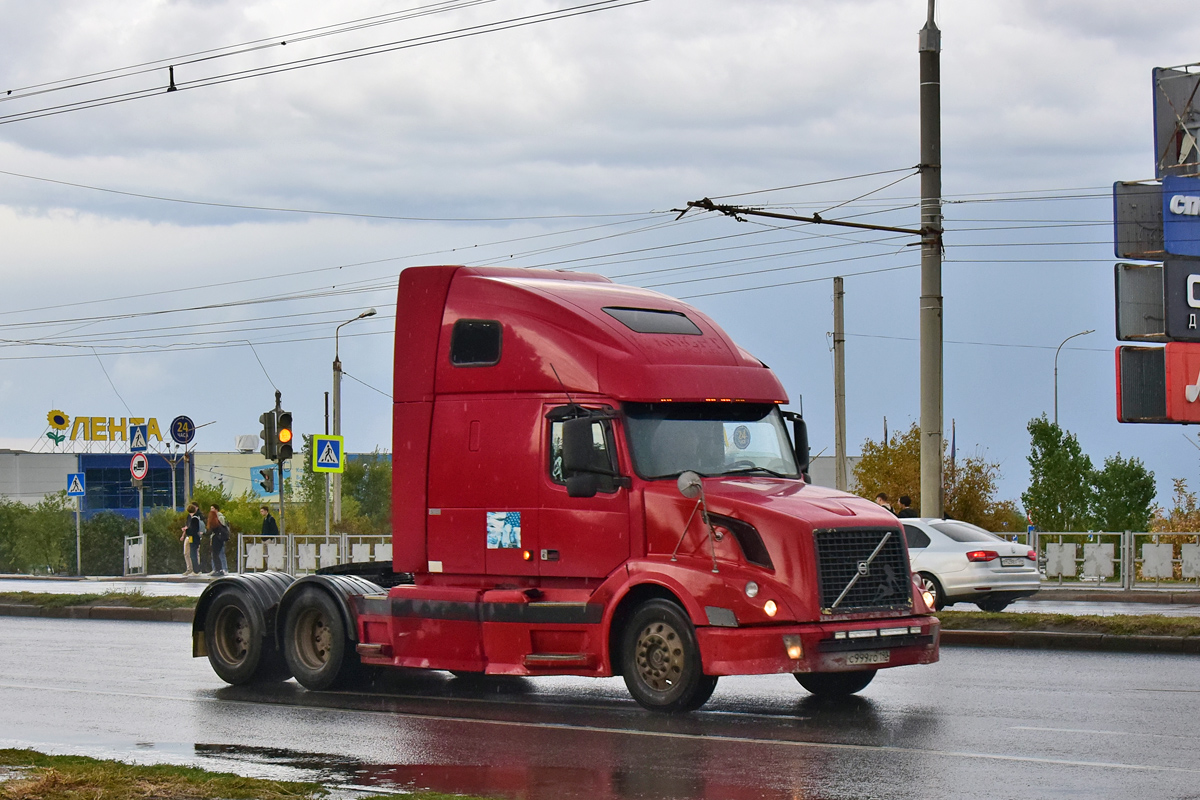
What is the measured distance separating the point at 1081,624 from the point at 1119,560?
44.2 ft

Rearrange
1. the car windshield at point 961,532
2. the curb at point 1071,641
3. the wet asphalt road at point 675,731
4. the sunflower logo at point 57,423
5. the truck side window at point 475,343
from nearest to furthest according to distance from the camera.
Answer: the wet asphalt road at point 675,731, the truck side window at point 475,343, the curb at point 1071,641, the car windshield at point 961,532, the sunflower logo at point 57,423

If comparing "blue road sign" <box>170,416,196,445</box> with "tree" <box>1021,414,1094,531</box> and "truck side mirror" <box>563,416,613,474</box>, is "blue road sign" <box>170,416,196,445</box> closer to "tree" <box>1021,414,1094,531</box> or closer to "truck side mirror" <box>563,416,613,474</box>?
"tree" <box>1021,414,1094,531</box>

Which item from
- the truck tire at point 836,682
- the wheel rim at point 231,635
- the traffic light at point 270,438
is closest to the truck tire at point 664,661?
the truck tire at point 836,682

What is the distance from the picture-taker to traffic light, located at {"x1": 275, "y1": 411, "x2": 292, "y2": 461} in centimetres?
2878

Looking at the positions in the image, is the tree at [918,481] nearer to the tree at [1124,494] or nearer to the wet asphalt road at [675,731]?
the tree at [1124,494]

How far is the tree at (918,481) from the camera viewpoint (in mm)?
50969

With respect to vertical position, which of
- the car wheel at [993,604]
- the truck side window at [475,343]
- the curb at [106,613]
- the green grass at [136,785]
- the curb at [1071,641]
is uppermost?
the truck side window at [475,343]

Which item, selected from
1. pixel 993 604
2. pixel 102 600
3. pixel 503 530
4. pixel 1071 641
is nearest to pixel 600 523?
pixel 503 530

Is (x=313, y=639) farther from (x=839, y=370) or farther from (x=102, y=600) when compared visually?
(x=839, y=370)

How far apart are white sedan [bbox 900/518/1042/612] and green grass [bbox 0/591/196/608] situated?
11.3 m

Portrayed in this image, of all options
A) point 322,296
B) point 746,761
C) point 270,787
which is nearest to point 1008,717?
point 746,761

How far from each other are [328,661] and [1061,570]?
67.8ft

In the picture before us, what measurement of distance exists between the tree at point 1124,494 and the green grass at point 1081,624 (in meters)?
34.7

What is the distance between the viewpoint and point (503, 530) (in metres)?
13.1
